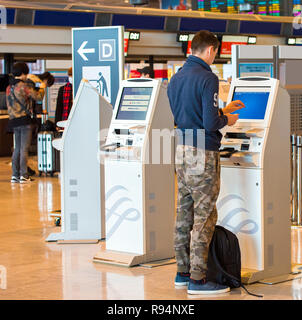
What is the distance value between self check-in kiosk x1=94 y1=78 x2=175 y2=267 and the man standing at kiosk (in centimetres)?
67

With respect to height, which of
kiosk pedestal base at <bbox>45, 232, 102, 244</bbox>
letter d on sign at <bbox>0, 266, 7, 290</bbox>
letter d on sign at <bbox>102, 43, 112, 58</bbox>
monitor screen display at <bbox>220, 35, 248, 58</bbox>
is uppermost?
monitor screen display at <bbox>220, 35, 248, 58</bbox>

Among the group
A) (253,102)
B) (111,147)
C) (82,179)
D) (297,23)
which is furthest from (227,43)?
(253,102)

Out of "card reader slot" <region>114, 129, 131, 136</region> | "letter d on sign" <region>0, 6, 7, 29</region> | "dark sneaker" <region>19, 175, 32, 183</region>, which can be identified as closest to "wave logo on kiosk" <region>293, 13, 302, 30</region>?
"letter d on sign" <region>0, 6, 7, 29</region>

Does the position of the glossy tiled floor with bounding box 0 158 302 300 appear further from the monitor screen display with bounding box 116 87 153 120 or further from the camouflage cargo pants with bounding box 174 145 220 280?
the monitor screen display with bounding box 116 87 153 120

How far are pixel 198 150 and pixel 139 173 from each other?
33.6 inches

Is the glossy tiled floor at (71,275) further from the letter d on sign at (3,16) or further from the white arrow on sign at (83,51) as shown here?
the letter d on sign at (3,16)

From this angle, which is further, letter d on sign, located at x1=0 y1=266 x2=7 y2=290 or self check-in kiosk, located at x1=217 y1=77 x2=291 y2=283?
letter d on sign, located at x1=0 y1=266 x2=7 y2=290

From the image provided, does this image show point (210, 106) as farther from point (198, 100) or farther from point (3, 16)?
point (3, 16)

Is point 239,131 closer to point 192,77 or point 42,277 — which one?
point 192,77

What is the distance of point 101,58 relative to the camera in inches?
254

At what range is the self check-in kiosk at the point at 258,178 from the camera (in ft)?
14.9

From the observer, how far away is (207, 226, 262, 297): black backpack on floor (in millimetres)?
4398

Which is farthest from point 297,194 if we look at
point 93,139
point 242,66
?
point 93,139

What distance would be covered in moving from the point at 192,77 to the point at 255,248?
120cm
